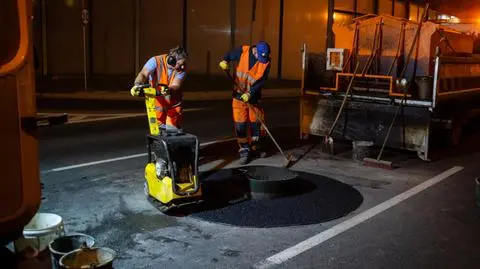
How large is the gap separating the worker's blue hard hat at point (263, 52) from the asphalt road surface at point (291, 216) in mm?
1506

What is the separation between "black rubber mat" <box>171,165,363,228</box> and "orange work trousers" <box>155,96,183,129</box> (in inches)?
32.9

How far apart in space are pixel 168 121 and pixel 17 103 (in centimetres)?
473

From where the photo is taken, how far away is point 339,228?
5102 mm

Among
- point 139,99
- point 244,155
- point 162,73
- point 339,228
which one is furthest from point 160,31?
point 339,228

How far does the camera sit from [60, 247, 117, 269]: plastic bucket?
3.08m

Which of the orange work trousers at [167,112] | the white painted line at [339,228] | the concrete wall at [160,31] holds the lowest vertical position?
the white painted line at [339,228]

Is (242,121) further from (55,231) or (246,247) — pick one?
(55,231)

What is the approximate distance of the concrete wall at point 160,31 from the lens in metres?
17.9

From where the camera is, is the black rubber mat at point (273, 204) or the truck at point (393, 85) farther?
the truck at point (393, 85)

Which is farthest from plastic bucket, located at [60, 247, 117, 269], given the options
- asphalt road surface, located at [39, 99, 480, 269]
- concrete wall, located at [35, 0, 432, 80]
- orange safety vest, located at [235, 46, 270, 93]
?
concrete wall, located at [35, 0, 432, 80]

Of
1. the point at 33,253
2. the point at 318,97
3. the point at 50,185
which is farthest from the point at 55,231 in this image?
the point at 318,97

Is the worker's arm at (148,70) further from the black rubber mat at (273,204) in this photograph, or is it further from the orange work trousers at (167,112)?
the black rubber mat at (273,204)

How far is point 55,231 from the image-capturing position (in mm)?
3336

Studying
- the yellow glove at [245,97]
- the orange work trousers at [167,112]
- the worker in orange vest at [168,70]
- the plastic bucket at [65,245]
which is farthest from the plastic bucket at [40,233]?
the yellow glove at [245,97]
